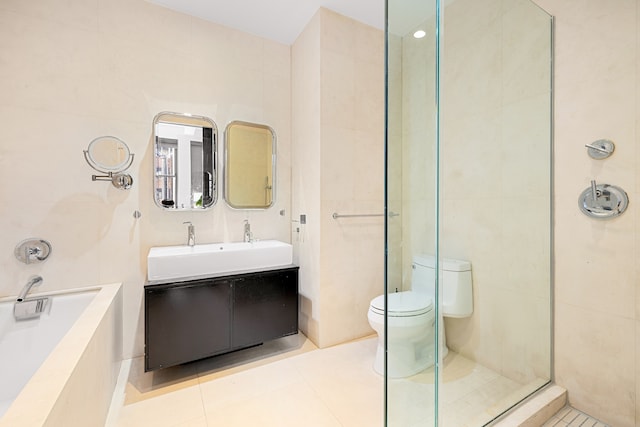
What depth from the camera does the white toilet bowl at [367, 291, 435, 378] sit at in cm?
Answer: 105

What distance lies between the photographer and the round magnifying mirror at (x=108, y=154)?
1812 millimetres

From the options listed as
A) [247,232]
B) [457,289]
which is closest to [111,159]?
[247,232]

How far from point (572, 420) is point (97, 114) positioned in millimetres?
3183

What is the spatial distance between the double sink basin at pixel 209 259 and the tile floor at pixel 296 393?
65cm

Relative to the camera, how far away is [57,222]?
5.86 ft

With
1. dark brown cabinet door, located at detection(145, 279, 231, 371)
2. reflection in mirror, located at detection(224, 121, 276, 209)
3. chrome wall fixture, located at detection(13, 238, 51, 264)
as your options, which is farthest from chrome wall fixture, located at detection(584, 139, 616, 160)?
chrome wall fixture, located at detection(13, 238, 51, 264)

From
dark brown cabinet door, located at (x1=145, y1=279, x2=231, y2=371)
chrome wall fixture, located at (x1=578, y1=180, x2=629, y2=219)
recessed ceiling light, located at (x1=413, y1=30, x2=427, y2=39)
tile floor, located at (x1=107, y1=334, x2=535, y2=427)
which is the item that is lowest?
tile floor, located at (x1=107, y1=334, x2=535, y2=427)

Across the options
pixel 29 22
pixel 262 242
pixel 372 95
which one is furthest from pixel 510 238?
pixel 29 22

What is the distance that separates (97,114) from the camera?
1.88m

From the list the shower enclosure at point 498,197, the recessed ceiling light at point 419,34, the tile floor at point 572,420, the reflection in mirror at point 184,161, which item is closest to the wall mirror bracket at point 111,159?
the reflection in mirror at point 184,161

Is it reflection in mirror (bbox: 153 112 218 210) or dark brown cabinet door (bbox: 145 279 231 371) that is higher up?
reflection in mirror (bbox: 153 112 218 210)

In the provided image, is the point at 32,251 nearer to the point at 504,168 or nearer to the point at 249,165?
the point at 249,165

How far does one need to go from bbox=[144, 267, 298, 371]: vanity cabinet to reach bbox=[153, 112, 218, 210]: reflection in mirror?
25.9 inches

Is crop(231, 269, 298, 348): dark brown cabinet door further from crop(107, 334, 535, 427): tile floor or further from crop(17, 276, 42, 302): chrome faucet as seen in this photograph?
crop(17, 276, 42, 302): chrome faucet
